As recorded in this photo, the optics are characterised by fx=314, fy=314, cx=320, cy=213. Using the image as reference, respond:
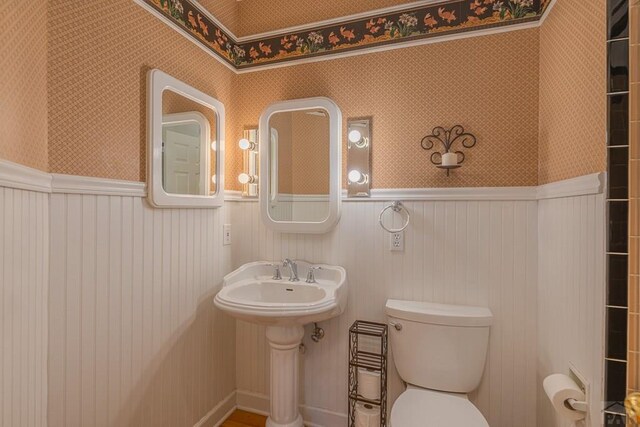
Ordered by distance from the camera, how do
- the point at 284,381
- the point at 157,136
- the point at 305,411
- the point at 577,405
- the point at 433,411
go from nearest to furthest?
the point at 577,405 → the point at 433,411 → the point at 157,136 → the point at 284,381 → the point at 305,411

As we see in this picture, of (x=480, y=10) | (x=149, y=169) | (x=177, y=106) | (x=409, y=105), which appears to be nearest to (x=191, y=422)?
(x=149, y=169)

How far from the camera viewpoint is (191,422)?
166 centimetres

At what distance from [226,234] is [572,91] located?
1.80 metres

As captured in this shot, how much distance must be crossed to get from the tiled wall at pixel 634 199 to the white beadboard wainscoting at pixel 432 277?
0.62 meters

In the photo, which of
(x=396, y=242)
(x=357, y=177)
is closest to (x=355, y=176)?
(x=357, y=177)

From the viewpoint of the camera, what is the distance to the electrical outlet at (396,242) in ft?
5.51

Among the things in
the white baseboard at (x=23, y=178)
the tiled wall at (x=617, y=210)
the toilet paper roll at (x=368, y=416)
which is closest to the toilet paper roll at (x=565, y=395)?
the tiled wall at (x=617, y=210)

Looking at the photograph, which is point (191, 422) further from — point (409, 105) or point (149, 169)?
point (409, 105)

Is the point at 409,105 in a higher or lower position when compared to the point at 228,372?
higher

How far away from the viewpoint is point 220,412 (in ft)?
6.15

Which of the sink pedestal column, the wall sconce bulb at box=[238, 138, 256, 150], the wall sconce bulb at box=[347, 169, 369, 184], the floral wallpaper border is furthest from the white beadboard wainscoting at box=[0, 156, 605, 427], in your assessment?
the floral wallpaper border

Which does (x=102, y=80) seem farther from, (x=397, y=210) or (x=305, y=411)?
(x=305, y=411)

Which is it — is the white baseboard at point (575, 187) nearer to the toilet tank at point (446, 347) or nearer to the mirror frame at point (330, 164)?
the toilet tank at point (446, 347)

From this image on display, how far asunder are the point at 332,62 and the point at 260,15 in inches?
23.6
